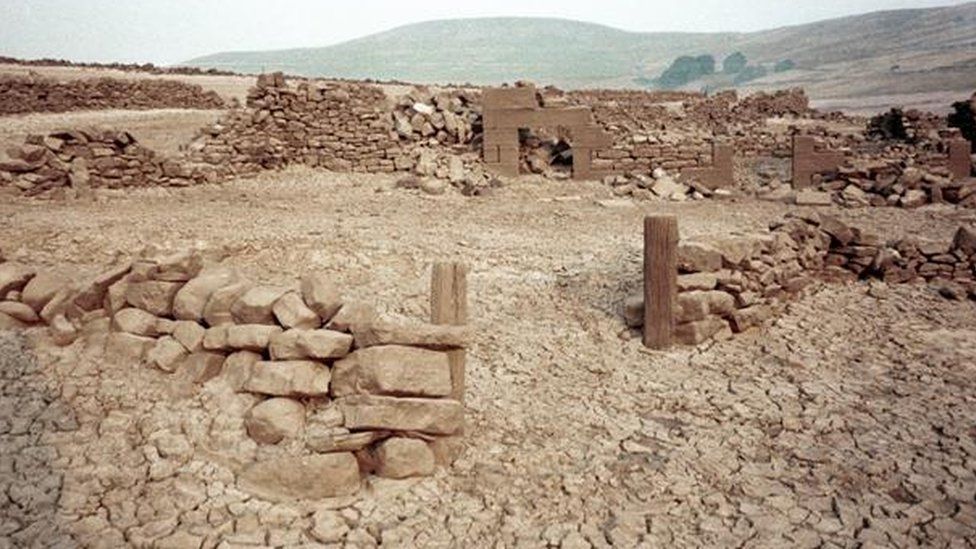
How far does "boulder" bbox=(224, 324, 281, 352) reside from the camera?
4473mm

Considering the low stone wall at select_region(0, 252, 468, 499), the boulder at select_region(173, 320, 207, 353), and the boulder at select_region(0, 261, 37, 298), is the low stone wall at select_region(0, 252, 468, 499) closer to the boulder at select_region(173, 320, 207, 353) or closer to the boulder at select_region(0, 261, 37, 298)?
the boulder at select_region(173, 320, 207, 353)

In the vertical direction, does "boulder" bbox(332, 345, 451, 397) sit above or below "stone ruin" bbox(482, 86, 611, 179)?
below

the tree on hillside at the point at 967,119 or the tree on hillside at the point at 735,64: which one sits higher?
the tree on hillside at the point at 735,64

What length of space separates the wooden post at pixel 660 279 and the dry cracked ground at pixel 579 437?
0.77 feet

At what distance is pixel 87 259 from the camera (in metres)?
8.81

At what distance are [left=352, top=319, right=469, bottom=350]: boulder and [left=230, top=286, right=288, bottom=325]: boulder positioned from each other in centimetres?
66

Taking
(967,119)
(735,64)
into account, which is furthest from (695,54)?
(967,119)

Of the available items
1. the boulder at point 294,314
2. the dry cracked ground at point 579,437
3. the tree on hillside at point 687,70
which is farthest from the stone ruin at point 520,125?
the tree on hillside at point 687,70

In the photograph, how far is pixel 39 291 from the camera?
5.50m

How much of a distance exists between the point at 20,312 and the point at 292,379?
2857 mm

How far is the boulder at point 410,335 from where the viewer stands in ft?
14.0

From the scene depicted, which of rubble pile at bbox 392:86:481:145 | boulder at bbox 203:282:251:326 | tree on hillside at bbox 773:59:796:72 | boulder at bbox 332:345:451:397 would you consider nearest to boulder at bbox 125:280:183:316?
boulder at bbox 203:282:251:326

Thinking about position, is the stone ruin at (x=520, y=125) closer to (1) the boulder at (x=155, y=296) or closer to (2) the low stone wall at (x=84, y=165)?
(2) the low stone wall at (x=84, y=165)

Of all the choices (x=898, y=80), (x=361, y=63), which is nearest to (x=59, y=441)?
(x=898, y=80)
